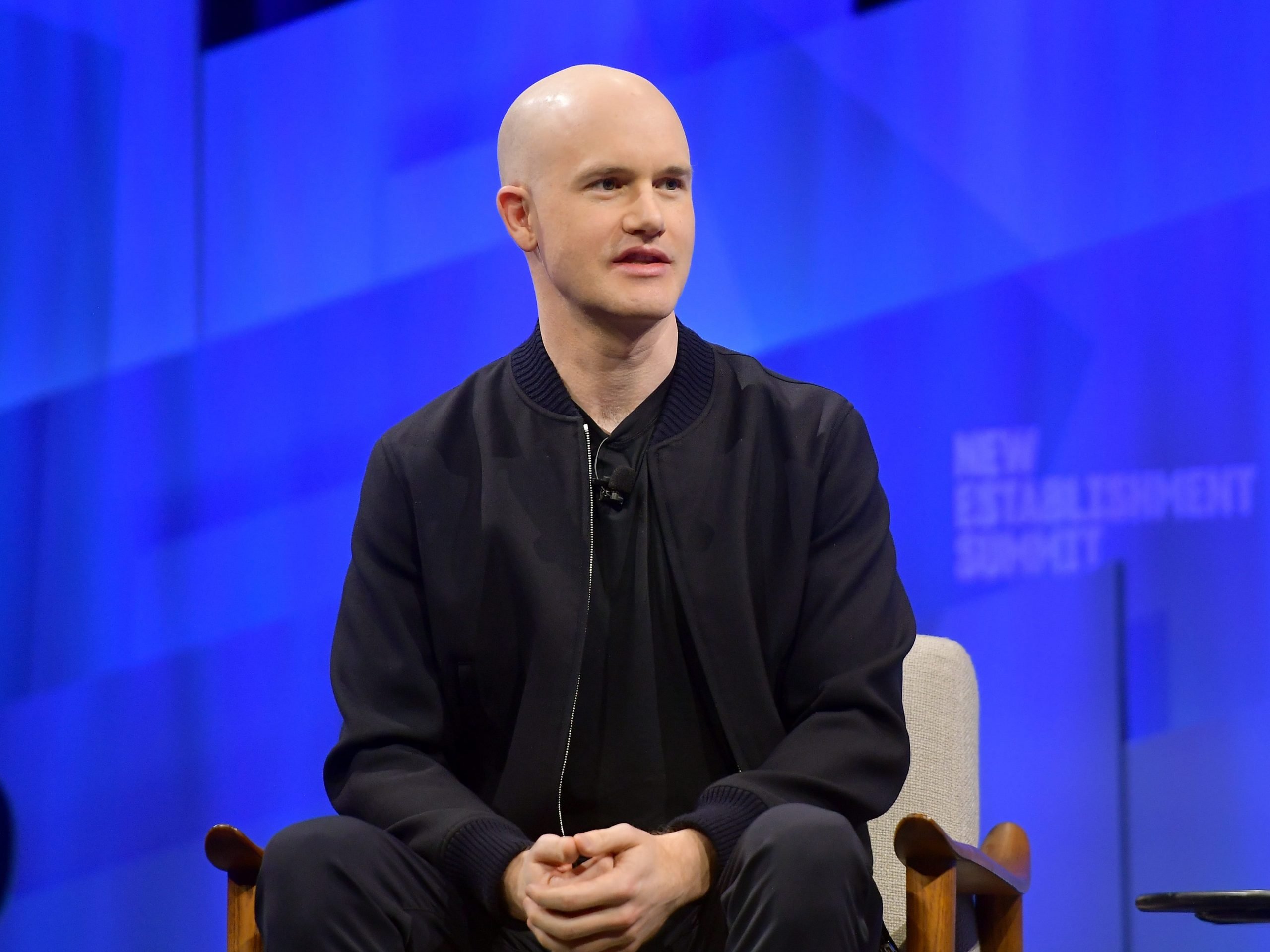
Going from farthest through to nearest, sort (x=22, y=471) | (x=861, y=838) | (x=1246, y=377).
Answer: (x=22, y=471) → (x=1246, y=377) → (x=861, y=838)

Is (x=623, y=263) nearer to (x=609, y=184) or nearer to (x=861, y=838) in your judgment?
(x=609, y=184)

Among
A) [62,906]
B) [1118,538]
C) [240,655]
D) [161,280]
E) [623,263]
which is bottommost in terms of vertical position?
[62,906]

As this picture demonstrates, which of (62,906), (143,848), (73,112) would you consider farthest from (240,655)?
(73,112)

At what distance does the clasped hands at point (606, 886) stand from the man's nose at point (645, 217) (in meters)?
0.67

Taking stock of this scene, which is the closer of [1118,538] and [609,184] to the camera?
[609,184]

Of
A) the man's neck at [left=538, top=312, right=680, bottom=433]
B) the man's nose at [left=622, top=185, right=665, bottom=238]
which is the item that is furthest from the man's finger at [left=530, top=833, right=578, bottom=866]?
the man's nose at [left=622, top=185, right=665, bottom=238]

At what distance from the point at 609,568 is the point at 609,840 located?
0.41 m

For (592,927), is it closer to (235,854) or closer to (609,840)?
(609,840)

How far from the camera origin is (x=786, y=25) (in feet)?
8.77

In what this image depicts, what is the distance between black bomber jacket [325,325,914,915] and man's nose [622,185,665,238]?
19 centimetres

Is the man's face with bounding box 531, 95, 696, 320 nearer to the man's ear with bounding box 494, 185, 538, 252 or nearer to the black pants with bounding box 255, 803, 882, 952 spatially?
the man's ear with bounding box 494, 185, 538, 252

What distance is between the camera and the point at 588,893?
1345mm

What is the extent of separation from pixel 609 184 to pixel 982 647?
51.0 inches

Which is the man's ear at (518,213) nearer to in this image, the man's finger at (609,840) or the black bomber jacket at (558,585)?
the black bomber jacket at (558,585)
